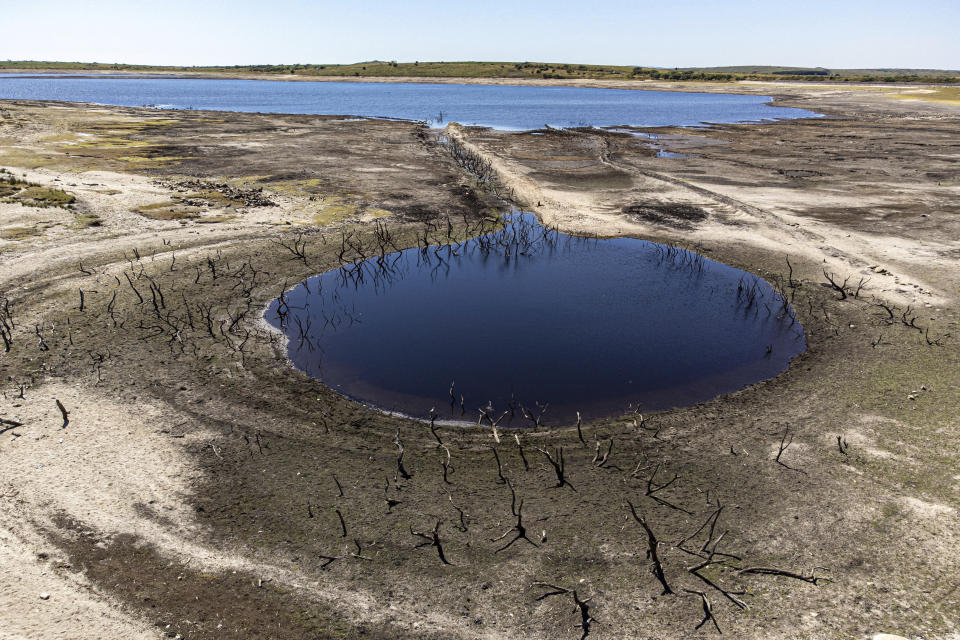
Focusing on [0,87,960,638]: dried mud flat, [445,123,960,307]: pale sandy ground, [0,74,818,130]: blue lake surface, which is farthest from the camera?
[0,74,818,130]: blue lake surface

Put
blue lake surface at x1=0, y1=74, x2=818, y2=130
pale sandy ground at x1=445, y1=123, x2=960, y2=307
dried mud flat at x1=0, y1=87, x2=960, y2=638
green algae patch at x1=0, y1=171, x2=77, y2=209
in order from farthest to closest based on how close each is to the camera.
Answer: blue lake surface at x1=0, y1=74, x2=818, y2=130
green algae patch at x1=0, y1=171, x2=77, y2=209
pale sandy ground at x1=445, y1=123, x2=960, y2=307
dried mud flat at x1=0, y1=87, x2=960, y2=638

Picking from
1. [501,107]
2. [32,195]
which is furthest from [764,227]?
[501,107]

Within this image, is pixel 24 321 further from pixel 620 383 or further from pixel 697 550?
pixel 697 550

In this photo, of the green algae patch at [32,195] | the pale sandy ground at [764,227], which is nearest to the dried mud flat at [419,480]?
the pale sandy ground at [764,227]

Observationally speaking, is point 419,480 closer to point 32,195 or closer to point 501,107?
point 32,195

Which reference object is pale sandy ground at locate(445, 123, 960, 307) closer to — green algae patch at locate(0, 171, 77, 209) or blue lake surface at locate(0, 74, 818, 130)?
green algae patch at locate(0, 171, 77, 209)

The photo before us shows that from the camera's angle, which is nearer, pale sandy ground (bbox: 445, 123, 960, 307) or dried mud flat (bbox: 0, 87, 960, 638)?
dried mud flat (bbox: 0, 87, 960, 638)

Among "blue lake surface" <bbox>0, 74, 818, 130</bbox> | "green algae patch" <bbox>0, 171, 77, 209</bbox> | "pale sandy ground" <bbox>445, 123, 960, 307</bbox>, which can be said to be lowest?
"pale sandy ground" <bbox>445, 123, 960, 307</bbox>

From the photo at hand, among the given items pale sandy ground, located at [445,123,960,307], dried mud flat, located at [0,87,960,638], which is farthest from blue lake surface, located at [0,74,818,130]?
dried mud flat, located at [0,87,960,638]

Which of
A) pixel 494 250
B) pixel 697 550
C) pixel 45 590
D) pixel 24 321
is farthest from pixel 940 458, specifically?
pixel 24 321
